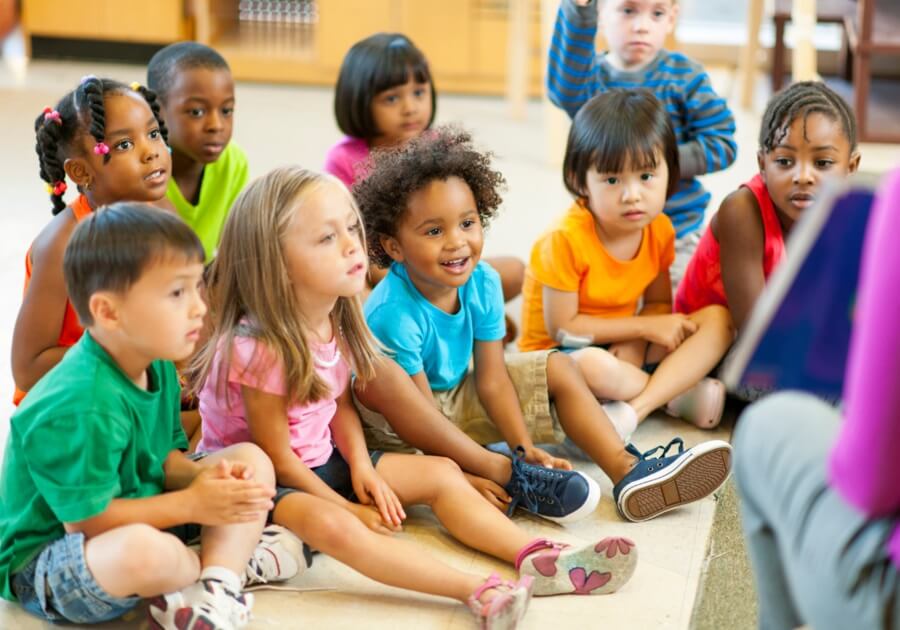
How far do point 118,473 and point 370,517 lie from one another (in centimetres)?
36

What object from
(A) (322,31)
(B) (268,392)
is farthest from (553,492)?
(A) (322,31)

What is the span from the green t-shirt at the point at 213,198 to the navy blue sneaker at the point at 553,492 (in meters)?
0.86

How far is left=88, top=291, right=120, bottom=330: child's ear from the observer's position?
138cm

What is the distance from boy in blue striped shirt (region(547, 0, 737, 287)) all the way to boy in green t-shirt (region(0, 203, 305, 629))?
3.69ft

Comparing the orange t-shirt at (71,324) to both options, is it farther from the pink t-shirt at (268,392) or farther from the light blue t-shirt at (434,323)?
the light blue t-shirt at (434,323)

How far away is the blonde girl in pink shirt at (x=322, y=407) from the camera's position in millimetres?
1547

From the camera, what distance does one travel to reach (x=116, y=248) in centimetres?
138

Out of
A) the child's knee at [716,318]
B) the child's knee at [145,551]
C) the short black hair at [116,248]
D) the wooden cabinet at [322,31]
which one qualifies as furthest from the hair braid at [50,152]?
the wooden cabinet at [322,31]

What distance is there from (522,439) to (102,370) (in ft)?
2.23

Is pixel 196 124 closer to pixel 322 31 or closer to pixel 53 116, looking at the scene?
pixel 53 116

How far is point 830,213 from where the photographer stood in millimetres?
993

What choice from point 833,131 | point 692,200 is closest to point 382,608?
point 833,131

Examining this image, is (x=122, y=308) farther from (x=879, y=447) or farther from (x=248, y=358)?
(x=879, y=447)

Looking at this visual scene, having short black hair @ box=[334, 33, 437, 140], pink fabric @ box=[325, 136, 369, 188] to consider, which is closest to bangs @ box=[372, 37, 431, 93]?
short black hair @ box=[334, 33, 437, 140]
